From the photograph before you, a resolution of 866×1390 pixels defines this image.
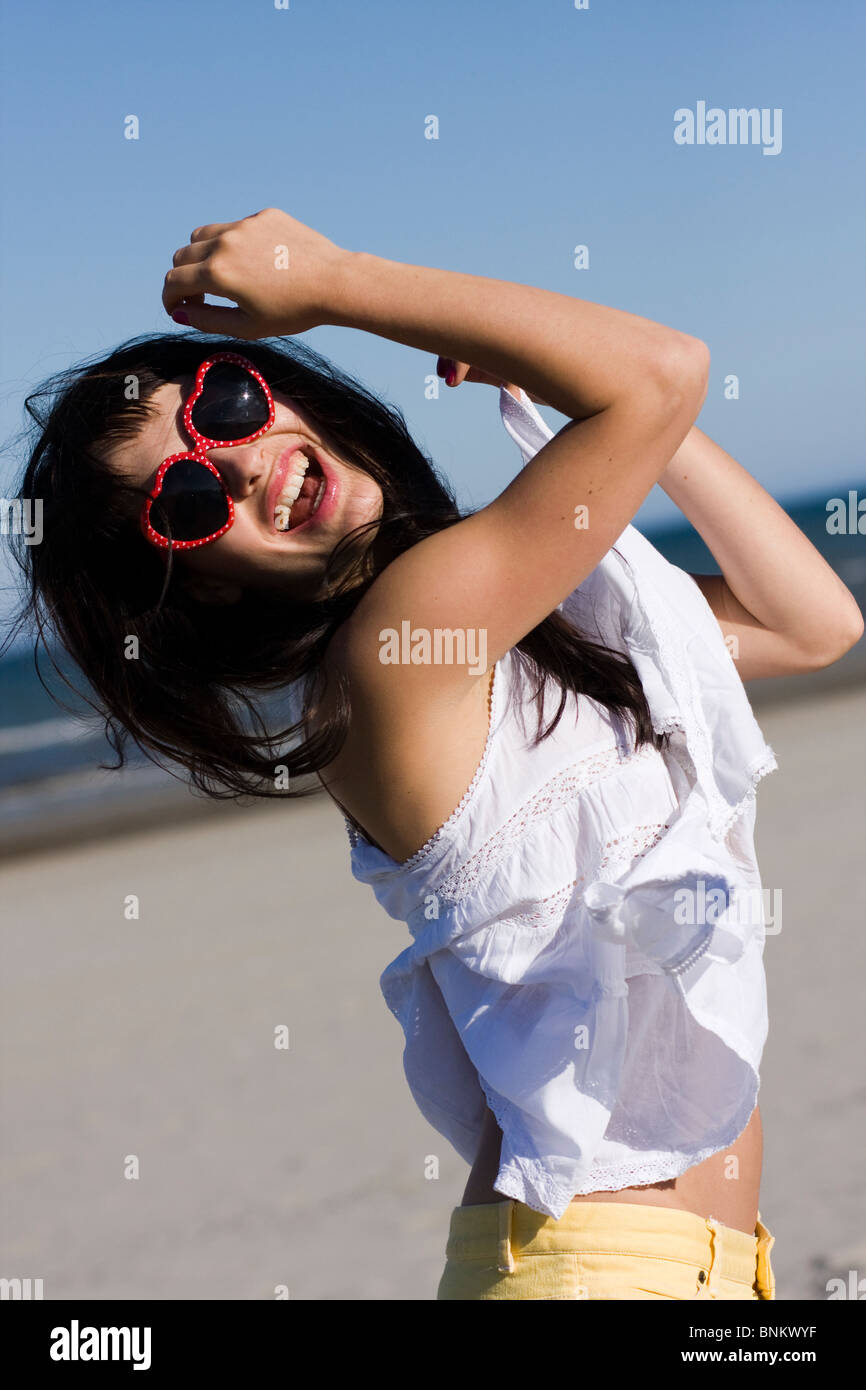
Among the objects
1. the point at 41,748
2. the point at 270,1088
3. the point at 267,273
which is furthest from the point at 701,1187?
the point at 41,748

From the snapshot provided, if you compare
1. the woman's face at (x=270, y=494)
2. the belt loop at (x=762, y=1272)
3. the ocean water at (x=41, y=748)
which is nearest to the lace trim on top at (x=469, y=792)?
the woman's face at (x=270, y=494)

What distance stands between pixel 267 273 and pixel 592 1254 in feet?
4.67

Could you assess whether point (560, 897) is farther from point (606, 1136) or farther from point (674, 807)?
point (606, 1136)

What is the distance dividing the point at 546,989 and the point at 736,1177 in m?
0.47

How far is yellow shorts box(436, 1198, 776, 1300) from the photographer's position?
1.79 metres

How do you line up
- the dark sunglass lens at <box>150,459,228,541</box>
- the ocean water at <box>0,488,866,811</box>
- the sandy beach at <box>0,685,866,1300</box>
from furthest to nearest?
1. the ocean water at <box>0,488,866,811</box>
2. the sandy beach at <box>0,685,866,1300</box>
3. the dark sunglass lens at <box>150,459,228,541</box>

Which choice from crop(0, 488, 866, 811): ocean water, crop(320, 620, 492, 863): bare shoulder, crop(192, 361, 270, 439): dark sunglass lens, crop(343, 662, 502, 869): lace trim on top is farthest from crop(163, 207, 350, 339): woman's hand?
crop(0, 488, 866, 811): ocean water

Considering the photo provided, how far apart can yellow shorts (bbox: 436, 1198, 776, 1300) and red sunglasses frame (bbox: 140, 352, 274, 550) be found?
1093mm

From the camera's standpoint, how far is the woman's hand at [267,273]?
5.51ft

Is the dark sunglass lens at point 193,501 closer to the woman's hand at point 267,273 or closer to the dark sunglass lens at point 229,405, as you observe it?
the dark sunglass lens at point 229,405

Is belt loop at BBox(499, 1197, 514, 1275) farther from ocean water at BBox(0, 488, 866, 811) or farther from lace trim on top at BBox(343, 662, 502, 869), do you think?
ocean water at BBox(0, 488, 866, 811)

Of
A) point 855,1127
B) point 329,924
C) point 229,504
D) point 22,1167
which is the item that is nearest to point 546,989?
point 229,504

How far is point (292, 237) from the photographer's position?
171cm

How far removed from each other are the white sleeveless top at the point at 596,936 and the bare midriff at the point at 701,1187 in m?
0.04
